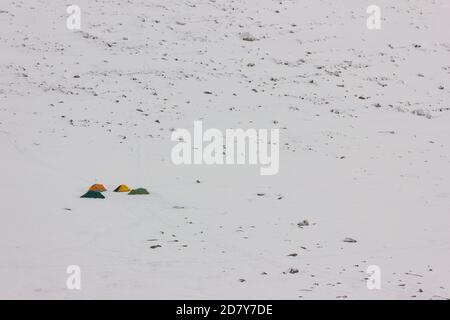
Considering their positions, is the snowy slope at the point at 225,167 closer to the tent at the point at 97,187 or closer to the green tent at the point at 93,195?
the green tent at the point at 93,195

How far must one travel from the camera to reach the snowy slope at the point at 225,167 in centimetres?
954

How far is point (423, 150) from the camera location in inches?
792

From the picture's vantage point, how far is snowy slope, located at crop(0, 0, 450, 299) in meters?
9.54

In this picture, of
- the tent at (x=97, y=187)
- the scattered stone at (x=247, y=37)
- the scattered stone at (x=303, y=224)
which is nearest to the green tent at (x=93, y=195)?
the tent at (x=97, y=187)

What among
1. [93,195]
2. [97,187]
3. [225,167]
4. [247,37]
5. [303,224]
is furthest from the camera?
[247,37]

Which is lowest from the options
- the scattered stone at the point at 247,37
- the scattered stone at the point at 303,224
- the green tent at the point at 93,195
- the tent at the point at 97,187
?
the scattered stone at the point at 303,224

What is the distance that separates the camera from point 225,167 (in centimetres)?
1748

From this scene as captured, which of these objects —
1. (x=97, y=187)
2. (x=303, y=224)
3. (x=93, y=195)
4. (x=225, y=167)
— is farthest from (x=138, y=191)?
(x=303, y=224)

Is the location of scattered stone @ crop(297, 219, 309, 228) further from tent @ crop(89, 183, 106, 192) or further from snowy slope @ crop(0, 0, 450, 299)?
tent @ crop(89, 183, 106, 192)

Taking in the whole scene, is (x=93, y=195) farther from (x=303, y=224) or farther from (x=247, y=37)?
(x=247, y=37)

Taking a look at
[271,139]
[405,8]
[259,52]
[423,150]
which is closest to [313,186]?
[271,139]

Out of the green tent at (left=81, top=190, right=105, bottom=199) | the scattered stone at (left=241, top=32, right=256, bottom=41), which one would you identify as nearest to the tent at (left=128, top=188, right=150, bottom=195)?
the green tent at (left=81, top=190, right=105, bottom=199)

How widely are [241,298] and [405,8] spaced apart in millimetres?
28832
